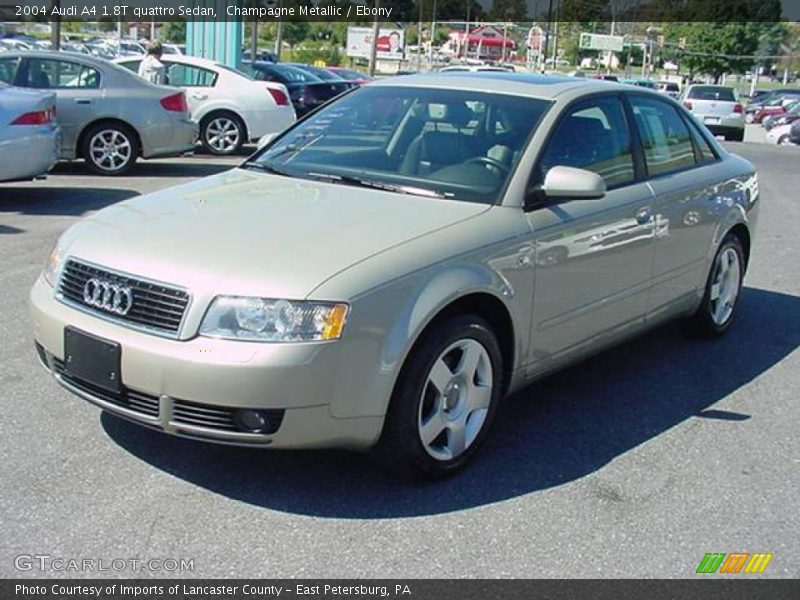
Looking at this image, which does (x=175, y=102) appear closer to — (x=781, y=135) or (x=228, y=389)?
(x=228, y=389)

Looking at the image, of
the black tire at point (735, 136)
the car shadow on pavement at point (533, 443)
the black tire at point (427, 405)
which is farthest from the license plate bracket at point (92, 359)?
the black tire at point (735, 136)

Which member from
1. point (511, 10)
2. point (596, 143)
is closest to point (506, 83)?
point (596, 143)

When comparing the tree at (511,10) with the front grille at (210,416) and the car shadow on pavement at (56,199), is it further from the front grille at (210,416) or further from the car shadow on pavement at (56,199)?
the front grille at (210,416)

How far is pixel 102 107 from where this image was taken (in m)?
11.6

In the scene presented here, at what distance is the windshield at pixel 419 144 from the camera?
4.43 m

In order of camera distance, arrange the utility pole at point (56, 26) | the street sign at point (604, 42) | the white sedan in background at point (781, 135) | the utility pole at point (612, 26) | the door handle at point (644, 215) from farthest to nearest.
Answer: the utility pole at point (612, 26) → the street sign at point (604, 42) → the white sedan in background at point (781, 135) → the utility pole at point (56, 26) → the door handle at point (644, 215)

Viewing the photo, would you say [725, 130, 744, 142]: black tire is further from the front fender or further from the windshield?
the front fender

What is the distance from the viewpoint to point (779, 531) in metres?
3.73

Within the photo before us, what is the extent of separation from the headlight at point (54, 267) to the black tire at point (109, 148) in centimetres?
811

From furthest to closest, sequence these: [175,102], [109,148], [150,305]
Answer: [175,102]
[109,148]
[150,305]

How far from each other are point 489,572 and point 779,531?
1.24 metres

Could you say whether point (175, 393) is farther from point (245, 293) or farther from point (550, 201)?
point (550, 201)

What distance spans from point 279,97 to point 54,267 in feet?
37.0

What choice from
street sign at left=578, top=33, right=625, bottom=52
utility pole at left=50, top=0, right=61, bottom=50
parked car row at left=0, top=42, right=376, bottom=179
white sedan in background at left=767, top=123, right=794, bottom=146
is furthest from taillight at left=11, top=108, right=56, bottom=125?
street sign at left=578, top=33, right=625, bottom=52
